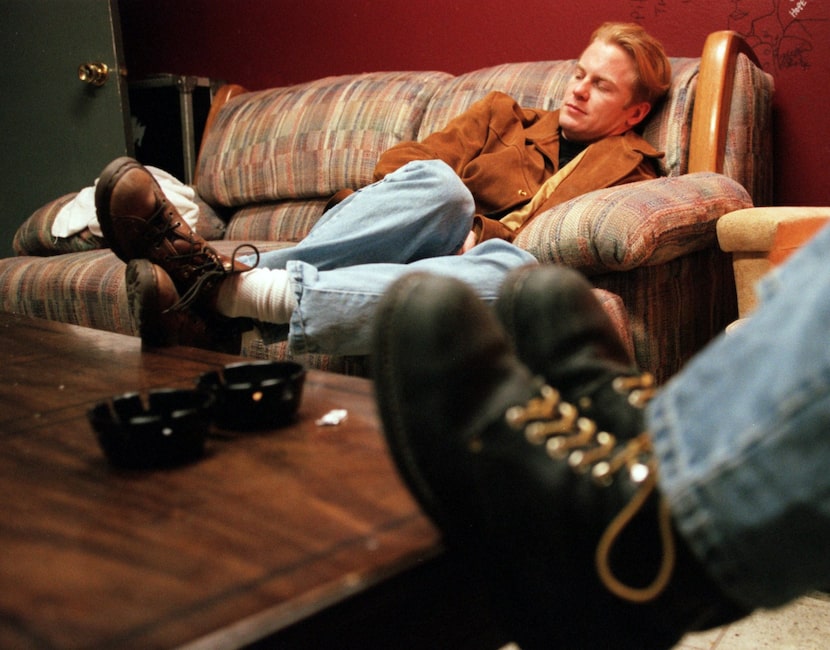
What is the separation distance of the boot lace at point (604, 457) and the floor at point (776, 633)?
748mm

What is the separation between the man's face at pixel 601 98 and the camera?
1.90 metres

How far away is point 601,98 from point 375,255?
784mm

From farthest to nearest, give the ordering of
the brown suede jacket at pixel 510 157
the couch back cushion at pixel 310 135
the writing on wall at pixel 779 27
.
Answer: the couch back cushion at pixel 310 135 < the writing on wall at pixel 779 27 < the brown suede jacket at pixel 510 157

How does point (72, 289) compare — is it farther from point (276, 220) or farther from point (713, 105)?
point (713, 105)

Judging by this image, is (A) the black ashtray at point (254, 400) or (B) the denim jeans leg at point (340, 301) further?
(B) the denim jeans leg at point (340, 301)

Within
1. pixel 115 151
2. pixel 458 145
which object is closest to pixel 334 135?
pixel 458 145

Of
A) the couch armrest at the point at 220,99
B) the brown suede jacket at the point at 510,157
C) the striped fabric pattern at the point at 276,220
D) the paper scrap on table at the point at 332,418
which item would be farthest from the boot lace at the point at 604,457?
the couch armrest at the point at 220,99

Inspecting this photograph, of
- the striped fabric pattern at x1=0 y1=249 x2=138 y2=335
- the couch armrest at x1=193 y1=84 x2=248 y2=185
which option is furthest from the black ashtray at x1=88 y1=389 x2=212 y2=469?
the couch armrest at x1=193 y1=84 x2=248 y2=185

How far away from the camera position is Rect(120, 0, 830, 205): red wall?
211cm

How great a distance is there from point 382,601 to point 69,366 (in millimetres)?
700

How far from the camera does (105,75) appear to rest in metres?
2.99

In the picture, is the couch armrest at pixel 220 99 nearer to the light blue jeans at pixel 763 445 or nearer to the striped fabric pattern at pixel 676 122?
the striped fabric pattern at pixel 676 122

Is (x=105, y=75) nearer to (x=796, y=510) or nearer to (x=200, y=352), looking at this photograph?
(x=200, y=352)

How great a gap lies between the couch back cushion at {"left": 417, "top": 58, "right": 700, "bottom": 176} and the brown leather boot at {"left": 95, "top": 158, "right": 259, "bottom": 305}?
113 centimetres
